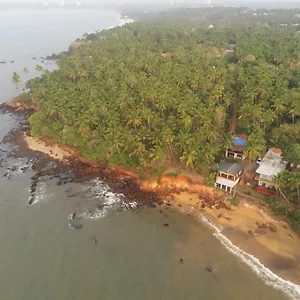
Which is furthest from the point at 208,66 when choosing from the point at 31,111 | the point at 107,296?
the point at 107,296

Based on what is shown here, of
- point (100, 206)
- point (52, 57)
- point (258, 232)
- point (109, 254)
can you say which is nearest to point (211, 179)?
point (258, 232)

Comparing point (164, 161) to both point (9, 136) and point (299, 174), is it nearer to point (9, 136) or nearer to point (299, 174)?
point (299, 174)

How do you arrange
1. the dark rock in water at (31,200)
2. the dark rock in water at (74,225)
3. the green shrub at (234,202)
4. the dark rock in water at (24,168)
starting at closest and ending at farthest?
the dark rock in water at (74,225)
the green shrub at (234,202)
the dark rock in water at (31,200)
the dark rock in water at (24,168)

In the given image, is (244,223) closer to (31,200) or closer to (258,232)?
(258,232)

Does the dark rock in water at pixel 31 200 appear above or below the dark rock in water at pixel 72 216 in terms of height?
below

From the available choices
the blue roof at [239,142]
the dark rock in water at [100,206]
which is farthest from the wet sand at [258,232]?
the blue roof at [239,142]

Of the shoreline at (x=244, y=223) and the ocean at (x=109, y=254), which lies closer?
the ocean at (x=109, y=254)

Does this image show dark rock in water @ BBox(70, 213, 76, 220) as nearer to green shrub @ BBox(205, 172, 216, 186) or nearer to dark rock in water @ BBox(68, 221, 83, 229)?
dark rock in water @ BBox(68, 221, 83, 229)

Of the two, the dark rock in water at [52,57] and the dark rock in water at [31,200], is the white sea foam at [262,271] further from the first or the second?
the dark rock in water at [52,57]
